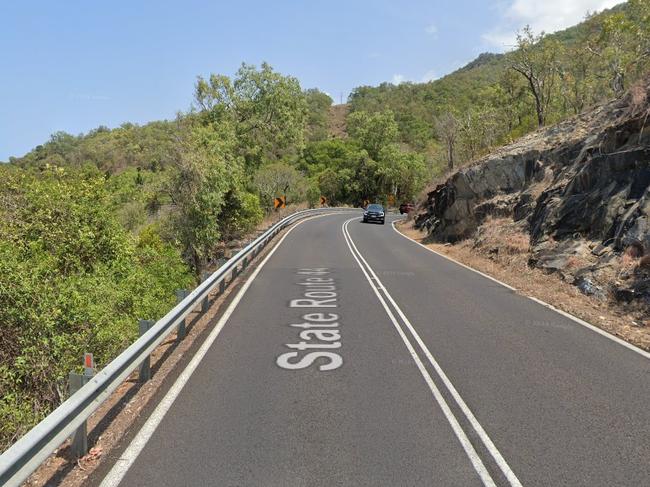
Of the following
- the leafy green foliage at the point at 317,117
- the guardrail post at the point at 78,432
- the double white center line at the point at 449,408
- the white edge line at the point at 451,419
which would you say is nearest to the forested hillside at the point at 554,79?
the double white center line at the point at 449,408

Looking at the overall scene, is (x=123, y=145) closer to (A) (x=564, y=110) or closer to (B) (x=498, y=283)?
(A) (x=564, y=110)

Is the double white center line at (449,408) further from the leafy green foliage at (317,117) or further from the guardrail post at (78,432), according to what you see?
the leafy green foliage at (317,117)

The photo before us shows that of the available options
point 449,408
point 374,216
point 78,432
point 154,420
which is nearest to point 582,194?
point 449,408

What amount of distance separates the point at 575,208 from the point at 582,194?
582mm

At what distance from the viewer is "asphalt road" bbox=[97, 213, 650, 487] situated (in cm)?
425

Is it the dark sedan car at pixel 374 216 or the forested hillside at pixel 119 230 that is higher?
the forested hillside at pixel 119 230

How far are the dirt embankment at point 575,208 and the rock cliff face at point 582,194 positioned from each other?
0.03 metres

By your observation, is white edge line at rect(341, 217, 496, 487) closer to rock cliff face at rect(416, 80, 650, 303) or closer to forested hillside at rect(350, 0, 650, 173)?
rock cliff face at rect(416, 80, 650, 303)

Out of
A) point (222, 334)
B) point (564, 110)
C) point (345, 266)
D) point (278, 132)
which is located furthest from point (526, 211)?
point (278, 132)

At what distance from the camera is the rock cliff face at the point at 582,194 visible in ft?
39.8

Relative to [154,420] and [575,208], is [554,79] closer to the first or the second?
[575,208]

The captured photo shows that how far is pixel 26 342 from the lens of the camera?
856cm

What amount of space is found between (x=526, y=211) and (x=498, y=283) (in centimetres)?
693

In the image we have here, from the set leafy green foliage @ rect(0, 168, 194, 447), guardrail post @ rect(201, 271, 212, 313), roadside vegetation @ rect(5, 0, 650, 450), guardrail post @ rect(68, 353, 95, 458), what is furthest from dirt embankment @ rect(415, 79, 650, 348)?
leafy green foliage @ rect(0, 168, 194, 447)
